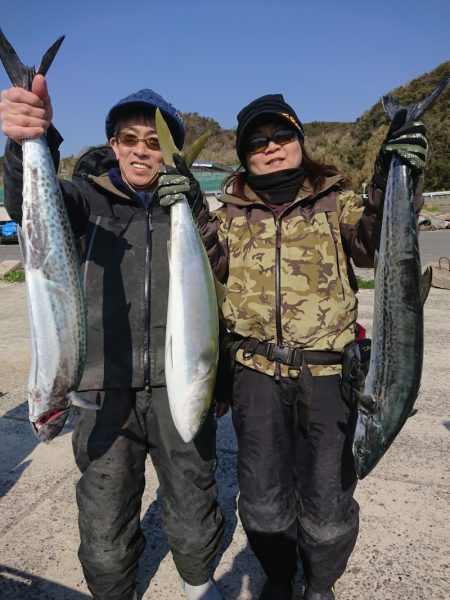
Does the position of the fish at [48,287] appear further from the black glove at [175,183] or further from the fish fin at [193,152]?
the fish fin at [193,152]

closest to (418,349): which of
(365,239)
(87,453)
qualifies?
(365,239)

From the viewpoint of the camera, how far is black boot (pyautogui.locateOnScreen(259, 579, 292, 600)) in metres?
2.53

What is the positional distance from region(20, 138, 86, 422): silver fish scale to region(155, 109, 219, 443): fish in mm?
443

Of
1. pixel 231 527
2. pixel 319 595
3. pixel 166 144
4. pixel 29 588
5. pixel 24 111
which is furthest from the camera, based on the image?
pixel 231 527

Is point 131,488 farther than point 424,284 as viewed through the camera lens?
Yes

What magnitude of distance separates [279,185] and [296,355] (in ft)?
3.02

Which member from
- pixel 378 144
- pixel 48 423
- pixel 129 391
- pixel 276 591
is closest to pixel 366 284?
pixel 276 591

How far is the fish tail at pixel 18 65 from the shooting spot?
6.46 feet

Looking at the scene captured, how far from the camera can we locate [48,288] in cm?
210

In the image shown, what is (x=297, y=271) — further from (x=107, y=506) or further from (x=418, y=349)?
(x=107, y=506)

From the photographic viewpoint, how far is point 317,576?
2.48m

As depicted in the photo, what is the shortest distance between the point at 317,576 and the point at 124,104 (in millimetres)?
2725

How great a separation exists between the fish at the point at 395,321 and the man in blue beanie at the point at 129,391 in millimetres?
895

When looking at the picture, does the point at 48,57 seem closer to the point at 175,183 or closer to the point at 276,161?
the point at 175,183
